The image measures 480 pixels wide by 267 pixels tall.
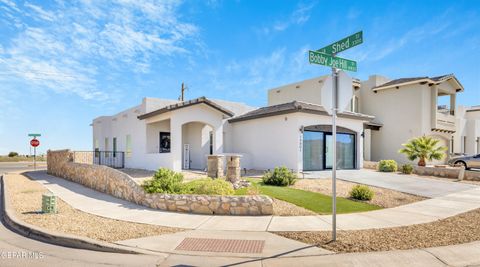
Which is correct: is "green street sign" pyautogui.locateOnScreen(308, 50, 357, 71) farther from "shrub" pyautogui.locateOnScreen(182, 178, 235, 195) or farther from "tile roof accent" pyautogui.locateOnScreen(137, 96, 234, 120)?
"tile roof accent" pyautogui.locateOnScreen(137, 96, 234, 120)

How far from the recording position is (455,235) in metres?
6.43

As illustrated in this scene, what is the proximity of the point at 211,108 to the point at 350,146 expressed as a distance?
35.3 ft

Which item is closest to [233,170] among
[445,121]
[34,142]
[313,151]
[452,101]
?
[313,151]

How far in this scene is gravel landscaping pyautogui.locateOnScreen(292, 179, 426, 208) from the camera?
33.9 ft

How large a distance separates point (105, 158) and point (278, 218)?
21229 mm

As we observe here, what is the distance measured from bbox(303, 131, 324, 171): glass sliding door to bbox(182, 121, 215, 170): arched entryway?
21.8 feet

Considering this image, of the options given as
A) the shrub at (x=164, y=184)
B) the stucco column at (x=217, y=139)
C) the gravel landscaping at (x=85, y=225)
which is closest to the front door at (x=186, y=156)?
the stucco column at (x=217, y=139)

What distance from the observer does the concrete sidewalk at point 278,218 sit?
22.9ft

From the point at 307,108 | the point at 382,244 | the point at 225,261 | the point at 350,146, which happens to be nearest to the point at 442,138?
the point at 350,146

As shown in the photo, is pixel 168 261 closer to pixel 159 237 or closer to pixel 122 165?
pixel 159 237

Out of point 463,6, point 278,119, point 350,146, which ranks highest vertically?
point 463,6

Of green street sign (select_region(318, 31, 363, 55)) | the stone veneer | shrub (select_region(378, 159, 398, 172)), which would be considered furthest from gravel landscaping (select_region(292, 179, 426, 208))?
shrub (select_region(378, 159, 398, 172))

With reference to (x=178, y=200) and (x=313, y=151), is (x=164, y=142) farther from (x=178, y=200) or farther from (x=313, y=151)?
(x=178, y=200)

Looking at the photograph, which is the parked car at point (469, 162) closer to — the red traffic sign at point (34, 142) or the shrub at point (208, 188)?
the shrub at point (208, 188)
